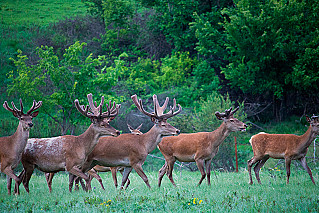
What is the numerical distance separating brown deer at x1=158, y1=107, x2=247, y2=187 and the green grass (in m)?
34.4

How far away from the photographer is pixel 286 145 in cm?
1166

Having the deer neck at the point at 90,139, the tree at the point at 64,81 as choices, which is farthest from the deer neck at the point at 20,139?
the tree at the point at 64,81

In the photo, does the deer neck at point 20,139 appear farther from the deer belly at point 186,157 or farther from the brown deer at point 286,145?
the brown deer at point 286,145

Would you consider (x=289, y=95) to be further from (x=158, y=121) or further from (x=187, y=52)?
(x=158, y=121)

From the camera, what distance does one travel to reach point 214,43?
1123 inches

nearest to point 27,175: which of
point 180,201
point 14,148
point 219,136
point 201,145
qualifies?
point 14,148

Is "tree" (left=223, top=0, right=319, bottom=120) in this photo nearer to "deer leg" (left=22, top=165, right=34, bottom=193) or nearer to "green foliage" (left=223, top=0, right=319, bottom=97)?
"green foliage" (left=223, top=0, right=319, bottom=97)

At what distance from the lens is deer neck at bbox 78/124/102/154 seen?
9883 millimetres

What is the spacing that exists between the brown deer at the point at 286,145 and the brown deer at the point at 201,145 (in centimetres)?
99

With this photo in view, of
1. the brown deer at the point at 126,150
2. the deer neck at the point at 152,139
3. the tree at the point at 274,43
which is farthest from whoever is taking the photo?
the tree at the point at 274,43

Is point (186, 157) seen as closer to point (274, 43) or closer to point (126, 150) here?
point (126, 150)

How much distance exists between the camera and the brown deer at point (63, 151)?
9.66 metres

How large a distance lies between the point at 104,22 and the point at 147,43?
5318 millimetres

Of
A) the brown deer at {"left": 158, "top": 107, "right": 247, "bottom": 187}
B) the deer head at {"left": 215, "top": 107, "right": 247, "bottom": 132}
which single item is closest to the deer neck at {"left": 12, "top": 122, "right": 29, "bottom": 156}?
the brown deer at {"left": 158, "top": 107, "right": 247, "bottom": 187}
